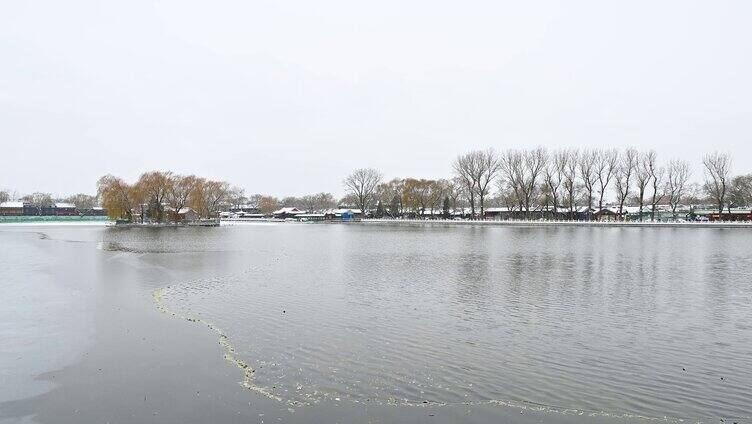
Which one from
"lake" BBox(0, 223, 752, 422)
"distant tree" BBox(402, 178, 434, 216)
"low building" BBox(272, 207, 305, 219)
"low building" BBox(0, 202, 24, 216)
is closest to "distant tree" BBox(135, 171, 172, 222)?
"distant tree" BBox(402, 178, 434, 216)

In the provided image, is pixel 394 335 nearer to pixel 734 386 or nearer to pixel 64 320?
pixel 734 386

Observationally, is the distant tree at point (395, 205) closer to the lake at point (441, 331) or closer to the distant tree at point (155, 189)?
the distant tree at point (155, 189)

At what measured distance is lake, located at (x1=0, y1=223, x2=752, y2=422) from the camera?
9.26 metres

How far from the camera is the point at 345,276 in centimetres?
2495

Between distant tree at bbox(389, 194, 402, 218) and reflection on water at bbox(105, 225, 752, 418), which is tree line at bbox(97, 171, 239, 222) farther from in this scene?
reflection on water at bbox(105, 225, 752, 418)

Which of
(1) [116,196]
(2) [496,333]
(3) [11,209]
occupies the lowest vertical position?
(2) [496,333]

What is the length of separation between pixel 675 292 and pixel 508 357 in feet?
40.2

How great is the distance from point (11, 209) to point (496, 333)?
707 ft

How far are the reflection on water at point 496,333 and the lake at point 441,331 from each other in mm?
57

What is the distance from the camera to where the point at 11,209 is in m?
183

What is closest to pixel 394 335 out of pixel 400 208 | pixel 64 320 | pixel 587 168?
pixel 64 320

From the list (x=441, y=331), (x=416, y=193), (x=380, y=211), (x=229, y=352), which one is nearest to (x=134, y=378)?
(x=229, y=352)

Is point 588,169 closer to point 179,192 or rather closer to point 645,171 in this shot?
point 645,171

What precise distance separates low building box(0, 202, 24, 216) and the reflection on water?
19619cm
